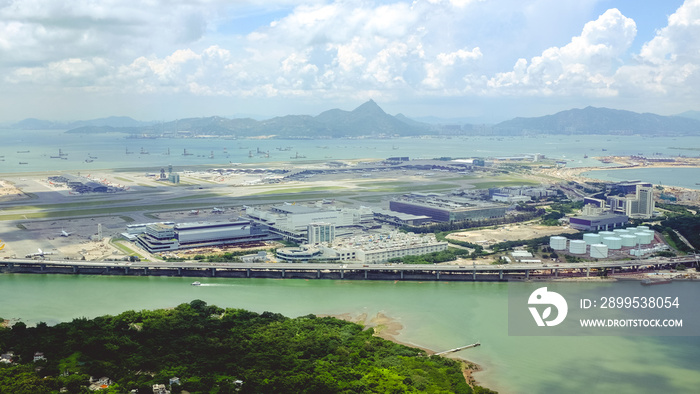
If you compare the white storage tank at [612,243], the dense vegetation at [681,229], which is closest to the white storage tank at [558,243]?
the white storage tank at [612,243]

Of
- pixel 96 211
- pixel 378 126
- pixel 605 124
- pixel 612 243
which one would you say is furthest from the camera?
pixel 605 124

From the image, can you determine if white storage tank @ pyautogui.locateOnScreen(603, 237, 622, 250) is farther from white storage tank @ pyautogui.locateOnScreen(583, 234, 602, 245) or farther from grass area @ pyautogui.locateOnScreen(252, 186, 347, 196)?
grass area @ pyautogui.locateOnScreen(252, 186, 347, 196)

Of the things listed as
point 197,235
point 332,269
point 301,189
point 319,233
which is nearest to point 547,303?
point 332,269

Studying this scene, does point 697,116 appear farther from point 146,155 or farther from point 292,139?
point 146,155

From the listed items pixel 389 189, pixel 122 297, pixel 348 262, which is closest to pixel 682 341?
pixel 348 262

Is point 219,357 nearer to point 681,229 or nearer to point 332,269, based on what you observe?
point 332,269

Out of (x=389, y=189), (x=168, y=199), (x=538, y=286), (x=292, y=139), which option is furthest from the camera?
(x=292, y=139)

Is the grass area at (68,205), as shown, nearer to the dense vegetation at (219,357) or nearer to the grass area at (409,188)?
the grass area at (409,188)
